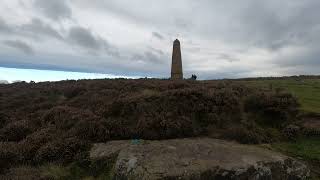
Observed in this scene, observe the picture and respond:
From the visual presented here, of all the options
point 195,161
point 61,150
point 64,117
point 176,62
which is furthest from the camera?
point 176,62

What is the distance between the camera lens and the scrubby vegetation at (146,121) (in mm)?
13008

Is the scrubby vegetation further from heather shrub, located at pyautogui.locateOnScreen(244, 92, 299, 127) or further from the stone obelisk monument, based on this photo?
the stone obelisk monument

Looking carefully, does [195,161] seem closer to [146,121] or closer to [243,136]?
[146,121]

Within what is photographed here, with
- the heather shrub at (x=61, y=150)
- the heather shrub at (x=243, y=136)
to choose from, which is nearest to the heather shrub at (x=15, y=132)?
the heather shrub at (x=61, y=150)

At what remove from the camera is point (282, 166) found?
38.4 feet

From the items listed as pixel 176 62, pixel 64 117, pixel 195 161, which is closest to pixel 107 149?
pixel 195 161

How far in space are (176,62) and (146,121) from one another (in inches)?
465

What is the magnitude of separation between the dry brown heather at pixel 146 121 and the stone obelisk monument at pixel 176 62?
648 centimetres

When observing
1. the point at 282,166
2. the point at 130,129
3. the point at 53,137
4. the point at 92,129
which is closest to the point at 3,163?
the point at 53,137

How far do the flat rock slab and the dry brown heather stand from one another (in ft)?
2.91

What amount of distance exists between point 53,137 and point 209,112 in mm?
5709

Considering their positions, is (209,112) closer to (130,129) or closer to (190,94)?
(190,94)

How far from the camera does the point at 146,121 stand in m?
14.0

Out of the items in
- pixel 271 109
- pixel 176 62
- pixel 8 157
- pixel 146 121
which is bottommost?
pixel 8 157
